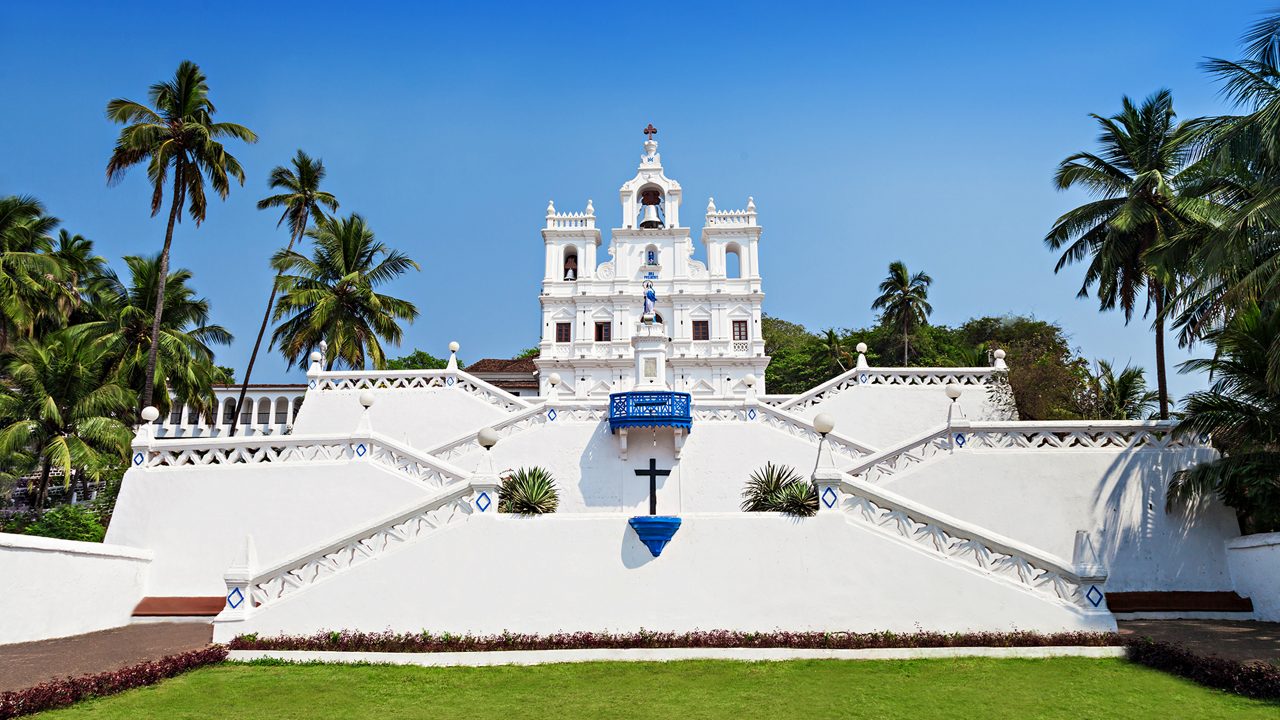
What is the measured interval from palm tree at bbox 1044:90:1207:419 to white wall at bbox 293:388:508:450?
18286 mm

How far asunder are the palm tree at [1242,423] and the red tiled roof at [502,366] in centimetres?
4096

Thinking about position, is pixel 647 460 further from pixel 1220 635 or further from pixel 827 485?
pixel 1220 635

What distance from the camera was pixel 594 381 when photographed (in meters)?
46.2

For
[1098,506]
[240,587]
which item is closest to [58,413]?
[240,587]

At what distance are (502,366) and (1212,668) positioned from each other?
48771 mm

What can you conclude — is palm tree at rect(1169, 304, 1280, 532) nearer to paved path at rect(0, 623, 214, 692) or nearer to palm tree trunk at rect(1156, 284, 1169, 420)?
palm tree trunk at rect(1156, 284, 1169, 420)

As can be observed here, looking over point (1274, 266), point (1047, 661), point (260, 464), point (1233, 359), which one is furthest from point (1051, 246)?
point (260, 464)

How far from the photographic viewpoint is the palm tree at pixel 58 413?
25797 mm

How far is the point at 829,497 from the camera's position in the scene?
1406 centimetres

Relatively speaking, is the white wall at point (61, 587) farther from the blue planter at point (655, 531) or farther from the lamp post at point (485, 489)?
the blue planter at point (655, 531)

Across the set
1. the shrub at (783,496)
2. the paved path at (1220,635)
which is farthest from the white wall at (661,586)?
the paved path at (1220,635)

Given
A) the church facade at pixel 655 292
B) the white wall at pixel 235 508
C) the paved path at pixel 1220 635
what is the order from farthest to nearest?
the church facade at pixel 655 292 → the white wall at pixel 235 508 → the paved path at pixel 1220 635

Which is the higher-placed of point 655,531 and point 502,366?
point 502,366

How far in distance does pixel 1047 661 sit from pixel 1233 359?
29.6 feet
